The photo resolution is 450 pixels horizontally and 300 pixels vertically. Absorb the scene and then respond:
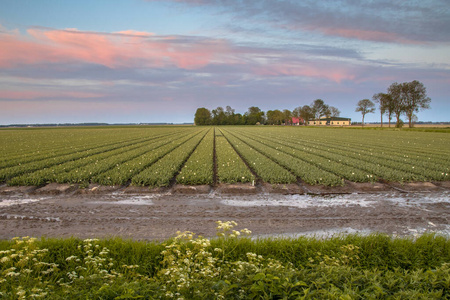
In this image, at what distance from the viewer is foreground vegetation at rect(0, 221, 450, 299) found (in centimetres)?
302

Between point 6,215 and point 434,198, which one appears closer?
point 6,215

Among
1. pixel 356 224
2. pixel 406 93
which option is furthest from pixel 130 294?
pixel 406 93

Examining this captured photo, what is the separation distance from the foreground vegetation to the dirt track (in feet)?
5.15

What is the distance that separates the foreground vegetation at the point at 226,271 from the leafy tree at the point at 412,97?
93683mm

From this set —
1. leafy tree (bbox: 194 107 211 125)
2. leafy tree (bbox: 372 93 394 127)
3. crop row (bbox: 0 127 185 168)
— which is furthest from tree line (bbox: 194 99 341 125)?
crop row (bbox: 0 127 185 168)

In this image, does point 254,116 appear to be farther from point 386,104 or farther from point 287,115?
point 386,104

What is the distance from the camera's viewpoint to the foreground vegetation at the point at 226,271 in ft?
9.89

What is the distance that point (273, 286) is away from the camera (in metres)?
3.04

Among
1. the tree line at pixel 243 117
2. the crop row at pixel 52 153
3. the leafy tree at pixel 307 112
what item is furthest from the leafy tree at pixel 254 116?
the crop row at pixel 52 153

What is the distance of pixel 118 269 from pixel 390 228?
683 centimetres

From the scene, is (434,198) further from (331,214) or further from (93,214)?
(93,214)

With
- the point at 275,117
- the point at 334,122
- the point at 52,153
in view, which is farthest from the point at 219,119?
the point at 52,153

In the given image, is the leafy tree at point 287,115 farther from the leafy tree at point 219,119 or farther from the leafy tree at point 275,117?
the leafy tree at point 219,119

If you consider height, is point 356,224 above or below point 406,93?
below
